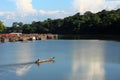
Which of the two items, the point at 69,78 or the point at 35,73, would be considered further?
the point at 35,73

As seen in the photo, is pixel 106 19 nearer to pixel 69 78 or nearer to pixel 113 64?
pixel 113 64

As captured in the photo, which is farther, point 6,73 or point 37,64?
point 37,64

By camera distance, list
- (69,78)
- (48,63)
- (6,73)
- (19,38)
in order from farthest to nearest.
A: (19,38) → (48,63) → (6,73) → (69,78)

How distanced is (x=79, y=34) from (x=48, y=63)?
12921 centimetres

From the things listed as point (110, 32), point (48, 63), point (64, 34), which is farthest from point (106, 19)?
point (48, 63)

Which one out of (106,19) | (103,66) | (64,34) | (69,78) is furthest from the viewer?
(64,34)

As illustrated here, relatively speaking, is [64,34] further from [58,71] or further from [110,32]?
[58,71]

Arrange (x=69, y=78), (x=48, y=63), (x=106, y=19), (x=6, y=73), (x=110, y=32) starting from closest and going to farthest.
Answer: (x=69, y=78), (x=6, y=73), (x=48, y=63), (x=110, y=32), (x=106, y=19)

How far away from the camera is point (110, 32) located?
156 m

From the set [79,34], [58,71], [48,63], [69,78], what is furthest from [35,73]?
[79,34]

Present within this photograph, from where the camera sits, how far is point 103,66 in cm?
5122

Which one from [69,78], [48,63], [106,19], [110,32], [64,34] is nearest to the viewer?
[69,78]

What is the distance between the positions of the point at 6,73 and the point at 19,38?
96354 millimetres

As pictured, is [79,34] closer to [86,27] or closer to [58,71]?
[86,27]
